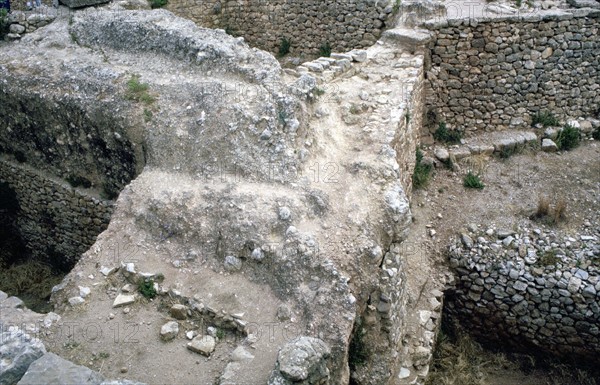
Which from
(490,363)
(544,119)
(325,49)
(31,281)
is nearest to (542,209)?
(490,363)

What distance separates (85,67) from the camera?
30.8 ft

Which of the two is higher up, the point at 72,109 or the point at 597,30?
the point at 597,30

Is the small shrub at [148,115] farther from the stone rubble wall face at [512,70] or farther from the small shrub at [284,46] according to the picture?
the small shrub at [284,46]

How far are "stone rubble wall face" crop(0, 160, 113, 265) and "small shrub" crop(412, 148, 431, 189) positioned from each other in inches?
197

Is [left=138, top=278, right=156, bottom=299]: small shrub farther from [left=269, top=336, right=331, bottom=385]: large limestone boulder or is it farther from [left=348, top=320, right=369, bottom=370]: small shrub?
[left=348, top=320, right=369, bottom=370]: small shrub

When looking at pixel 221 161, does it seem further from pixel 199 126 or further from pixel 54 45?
pixel 54 45

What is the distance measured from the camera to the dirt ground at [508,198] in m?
9.40

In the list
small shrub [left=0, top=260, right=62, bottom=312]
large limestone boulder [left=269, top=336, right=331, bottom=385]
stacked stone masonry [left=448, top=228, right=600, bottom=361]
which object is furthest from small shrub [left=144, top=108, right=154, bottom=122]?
stacked stone masonry [left=448, top=228, right=600, bottom=361]

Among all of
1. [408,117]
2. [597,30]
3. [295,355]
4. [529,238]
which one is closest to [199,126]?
[408,117]

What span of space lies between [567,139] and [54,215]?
30.2ft

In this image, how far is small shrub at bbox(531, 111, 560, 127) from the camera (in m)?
11.5

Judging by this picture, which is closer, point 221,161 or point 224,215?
point 224,215

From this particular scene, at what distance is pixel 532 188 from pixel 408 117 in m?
2.88

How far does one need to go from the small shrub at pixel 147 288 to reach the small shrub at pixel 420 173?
17.6ft
